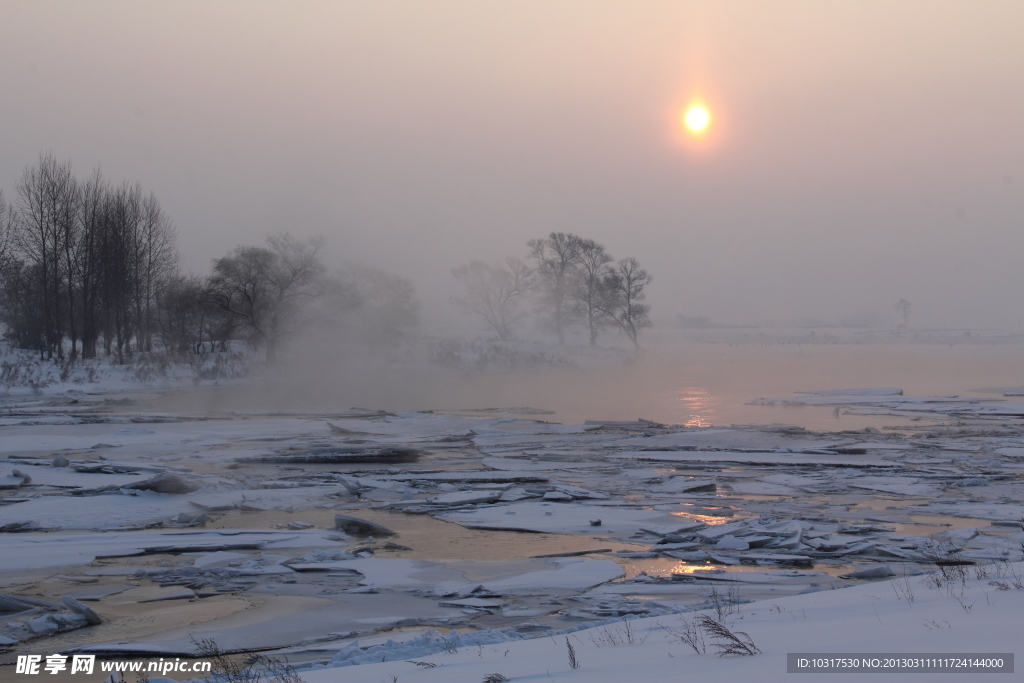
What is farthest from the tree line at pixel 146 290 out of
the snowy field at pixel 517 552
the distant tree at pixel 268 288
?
the snowy field at pixel 517 552

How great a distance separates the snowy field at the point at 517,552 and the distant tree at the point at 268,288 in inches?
1183

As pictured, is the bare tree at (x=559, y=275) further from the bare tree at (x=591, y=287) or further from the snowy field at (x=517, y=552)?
the snowy field at (x=517, y=552)

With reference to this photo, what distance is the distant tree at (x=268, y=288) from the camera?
149ft

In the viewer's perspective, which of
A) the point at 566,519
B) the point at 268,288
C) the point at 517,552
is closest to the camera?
the point at 517,552

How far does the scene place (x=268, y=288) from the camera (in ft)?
152

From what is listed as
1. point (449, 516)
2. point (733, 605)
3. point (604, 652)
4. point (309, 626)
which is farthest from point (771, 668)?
point (449, 516)

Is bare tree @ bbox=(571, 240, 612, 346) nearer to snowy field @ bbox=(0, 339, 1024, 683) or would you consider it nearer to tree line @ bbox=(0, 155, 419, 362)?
tree line @ bbox=(0, 155, 419, 362)

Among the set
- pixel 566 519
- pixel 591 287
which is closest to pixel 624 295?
pixel 591 287

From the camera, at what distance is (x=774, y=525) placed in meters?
8.60

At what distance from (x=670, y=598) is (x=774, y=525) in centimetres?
278

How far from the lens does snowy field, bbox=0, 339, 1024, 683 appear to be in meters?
4.50

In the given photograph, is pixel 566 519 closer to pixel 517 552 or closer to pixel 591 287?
pixel 517 552

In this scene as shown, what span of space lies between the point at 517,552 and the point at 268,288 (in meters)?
41.5

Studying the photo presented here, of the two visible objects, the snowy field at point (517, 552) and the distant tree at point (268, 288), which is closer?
the snowy field at point (517, 552)
